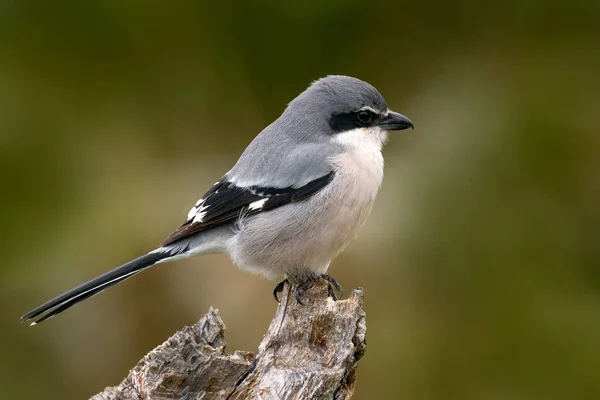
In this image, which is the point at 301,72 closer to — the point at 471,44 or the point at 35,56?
the point at 471,44

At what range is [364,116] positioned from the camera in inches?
144

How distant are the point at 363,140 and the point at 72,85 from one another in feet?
6.66

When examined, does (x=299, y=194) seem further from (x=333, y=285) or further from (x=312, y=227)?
(x=333, y=285)

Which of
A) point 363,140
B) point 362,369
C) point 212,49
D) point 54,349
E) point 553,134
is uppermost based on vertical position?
point 212,49

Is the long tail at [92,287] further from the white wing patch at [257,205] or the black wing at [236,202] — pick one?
the white wing patch at [257,205]

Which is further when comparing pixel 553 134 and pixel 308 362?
pixel 553 134

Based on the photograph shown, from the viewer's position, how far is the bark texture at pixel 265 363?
2.44 metres

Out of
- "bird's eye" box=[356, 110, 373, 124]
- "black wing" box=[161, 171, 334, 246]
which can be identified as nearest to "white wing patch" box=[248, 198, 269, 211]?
Result: "black wing" box=[161, 171, 334, 246]

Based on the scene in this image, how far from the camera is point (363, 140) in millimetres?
3662

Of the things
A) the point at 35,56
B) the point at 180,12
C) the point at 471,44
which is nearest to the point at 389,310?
the point at 471,44

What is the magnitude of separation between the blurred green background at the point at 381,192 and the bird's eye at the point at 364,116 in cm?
89

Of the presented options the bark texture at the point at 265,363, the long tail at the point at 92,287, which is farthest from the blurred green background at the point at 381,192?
the bark texture at the point at 265,363

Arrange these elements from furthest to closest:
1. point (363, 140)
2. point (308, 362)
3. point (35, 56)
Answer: point (35, 56) < point (363, 140) < point (308, 362)

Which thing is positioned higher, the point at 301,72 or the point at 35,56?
the point at 35,56
